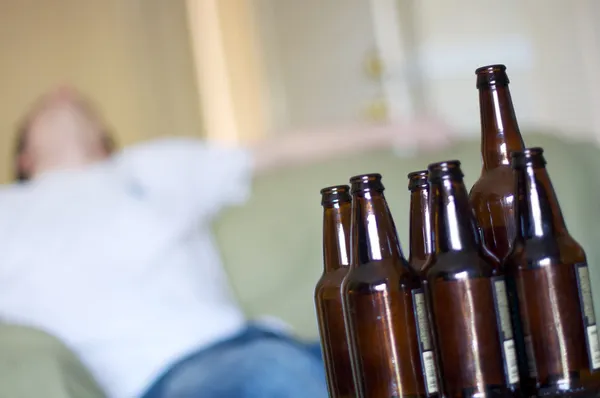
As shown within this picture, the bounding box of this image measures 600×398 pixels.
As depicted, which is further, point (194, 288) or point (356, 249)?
point (194, 288)

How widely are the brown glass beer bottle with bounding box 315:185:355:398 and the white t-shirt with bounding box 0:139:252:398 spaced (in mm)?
662

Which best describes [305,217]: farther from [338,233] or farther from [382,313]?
[382,313]

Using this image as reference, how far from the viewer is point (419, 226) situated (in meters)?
0.62

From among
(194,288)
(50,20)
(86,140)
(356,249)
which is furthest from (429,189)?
(50,20)

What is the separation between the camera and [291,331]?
4.86 ft

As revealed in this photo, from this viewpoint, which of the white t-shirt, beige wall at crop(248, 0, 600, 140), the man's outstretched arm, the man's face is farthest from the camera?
beige wall at crop(248, 0, 600, 140)

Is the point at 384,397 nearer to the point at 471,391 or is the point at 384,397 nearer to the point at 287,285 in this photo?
the point at 471,391

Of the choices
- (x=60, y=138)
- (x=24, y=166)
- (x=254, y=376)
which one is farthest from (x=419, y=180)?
(x=24, y=166)

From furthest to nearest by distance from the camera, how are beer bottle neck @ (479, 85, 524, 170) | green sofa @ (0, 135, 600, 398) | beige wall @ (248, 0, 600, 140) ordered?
beige wall @ (248, 0, 600, 140) → green sofa @ (0, 135, 600, 398) → beer bottle neck @ (479, 85, 524, 170)

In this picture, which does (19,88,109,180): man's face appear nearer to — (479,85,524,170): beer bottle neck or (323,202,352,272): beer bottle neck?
(323,202,352,272): beer bottle neck

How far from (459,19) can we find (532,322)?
226 centimetres

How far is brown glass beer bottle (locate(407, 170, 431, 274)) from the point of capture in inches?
23.9

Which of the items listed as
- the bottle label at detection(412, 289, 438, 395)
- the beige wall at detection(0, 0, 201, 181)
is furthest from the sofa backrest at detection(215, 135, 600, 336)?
the beige wall at detection(0, 0, 201, 181)

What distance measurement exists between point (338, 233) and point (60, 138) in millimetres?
1274
